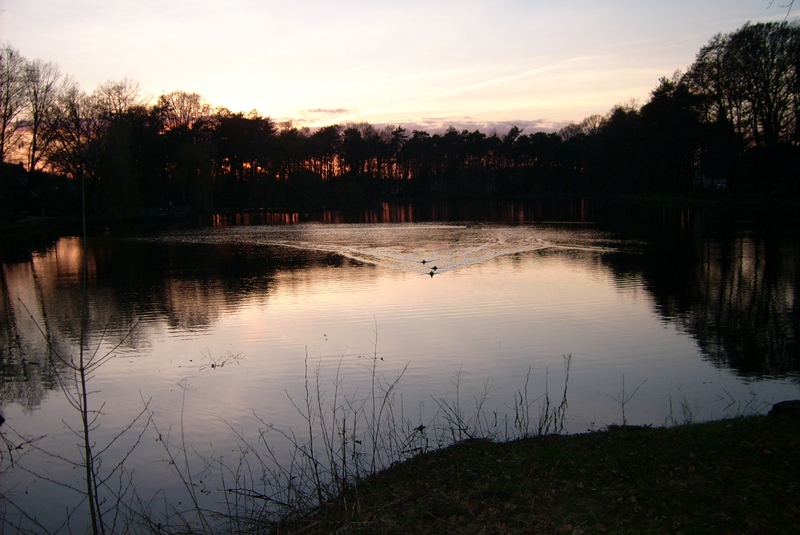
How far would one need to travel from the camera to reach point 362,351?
11953 mm

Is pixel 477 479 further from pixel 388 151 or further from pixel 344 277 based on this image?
pixel 388 151

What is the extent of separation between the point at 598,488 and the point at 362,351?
6921 millimetres

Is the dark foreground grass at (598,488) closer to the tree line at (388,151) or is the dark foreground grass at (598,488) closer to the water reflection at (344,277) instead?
the water reflection at (344,277)

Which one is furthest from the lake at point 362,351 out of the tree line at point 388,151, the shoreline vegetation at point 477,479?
the tree line at point 388,151

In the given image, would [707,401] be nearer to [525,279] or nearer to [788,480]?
A: [788,480]

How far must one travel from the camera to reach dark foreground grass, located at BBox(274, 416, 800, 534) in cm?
489

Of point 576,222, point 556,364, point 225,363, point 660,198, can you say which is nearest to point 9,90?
point 576,222

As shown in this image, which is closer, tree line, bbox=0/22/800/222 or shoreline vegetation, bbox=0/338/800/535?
shoreline vegetation, bbox=0/338/800/535

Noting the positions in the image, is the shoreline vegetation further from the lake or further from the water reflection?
the water reflection

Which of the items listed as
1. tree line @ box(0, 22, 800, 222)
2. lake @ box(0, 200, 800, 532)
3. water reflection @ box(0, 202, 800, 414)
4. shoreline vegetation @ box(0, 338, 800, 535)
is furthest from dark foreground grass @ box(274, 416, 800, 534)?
tree line @ box(0, 22, 800, 222)

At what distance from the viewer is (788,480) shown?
17.4ft

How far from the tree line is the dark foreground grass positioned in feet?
83.6

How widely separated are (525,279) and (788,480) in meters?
15.0

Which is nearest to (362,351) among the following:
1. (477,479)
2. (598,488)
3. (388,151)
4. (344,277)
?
(477,479)
